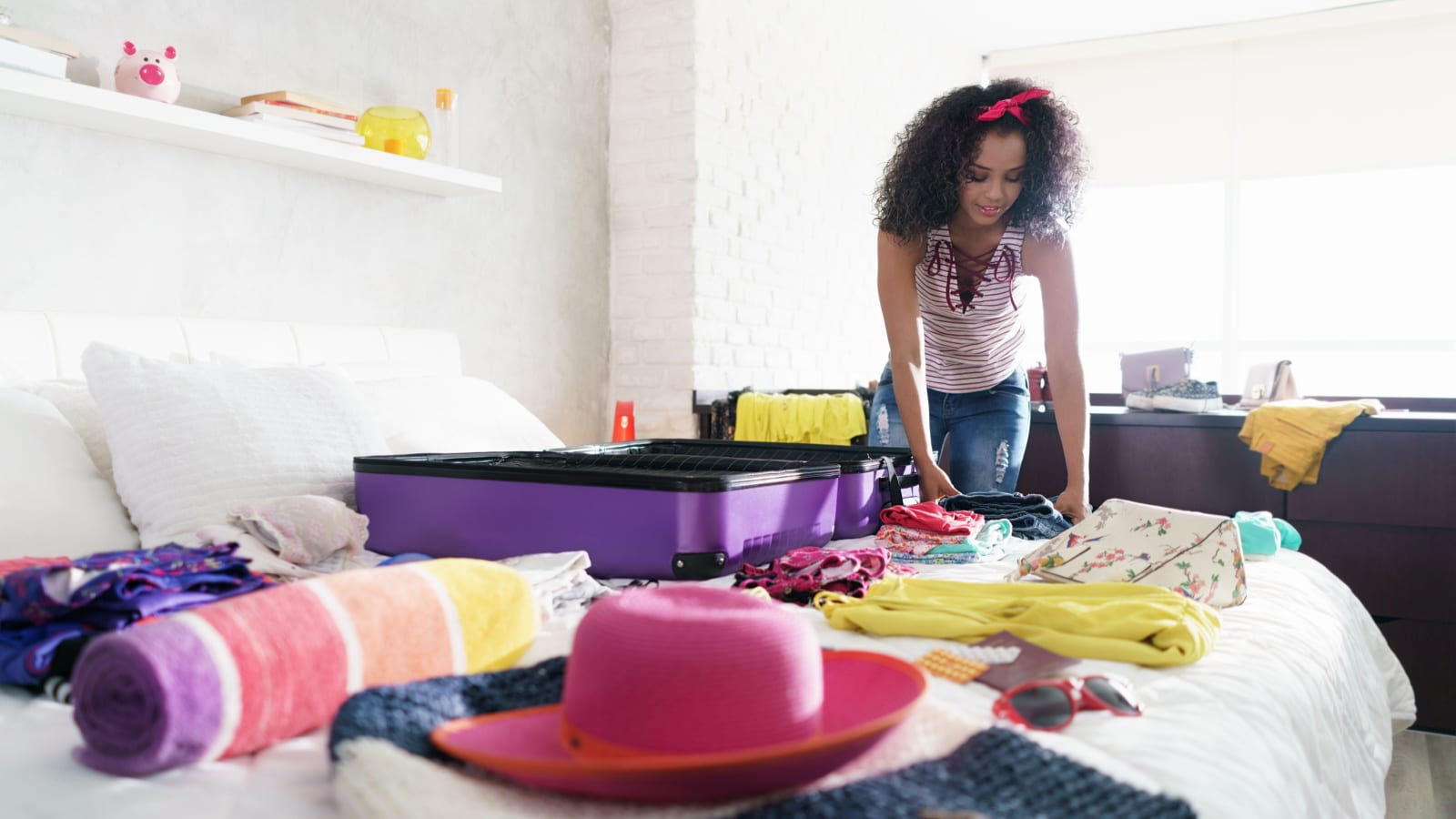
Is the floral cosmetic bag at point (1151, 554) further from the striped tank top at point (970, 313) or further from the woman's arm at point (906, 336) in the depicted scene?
the striped tank top at point (970, 313)

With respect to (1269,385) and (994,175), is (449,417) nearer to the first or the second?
(994,175)

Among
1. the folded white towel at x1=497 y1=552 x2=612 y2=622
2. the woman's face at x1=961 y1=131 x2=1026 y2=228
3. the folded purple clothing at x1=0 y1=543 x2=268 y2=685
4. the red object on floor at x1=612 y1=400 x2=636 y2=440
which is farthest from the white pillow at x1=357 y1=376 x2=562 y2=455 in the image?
the red object on floor at x1=612 y1=400 x2=636 y2=440

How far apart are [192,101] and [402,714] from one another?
2.15m

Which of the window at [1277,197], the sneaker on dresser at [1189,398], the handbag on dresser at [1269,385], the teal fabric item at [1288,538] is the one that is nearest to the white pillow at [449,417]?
the teal fabric item at [1288,538]

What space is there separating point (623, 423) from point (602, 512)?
2222 millimetres

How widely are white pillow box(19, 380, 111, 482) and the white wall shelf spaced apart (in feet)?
1.98

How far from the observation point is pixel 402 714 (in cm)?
71

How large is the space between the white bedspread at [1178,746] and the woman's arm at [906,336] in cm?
87

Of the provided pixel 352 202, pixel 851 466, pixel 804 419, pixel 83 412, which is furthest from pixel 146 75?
pixel 804 419

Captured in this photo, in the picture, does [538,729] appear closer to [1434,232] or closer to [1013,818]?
[1013,818]

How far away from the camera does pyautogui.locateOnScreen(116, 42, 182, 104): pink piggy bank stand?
83.0 inches

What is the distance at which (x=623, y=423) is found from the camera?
11.8 ft

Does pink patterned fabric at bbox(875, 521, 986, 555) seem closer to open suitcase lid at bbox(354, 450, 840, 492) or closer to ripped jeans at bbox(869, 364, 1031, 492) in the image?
open suitcase lid at bbox(354, 450, 840, 492)

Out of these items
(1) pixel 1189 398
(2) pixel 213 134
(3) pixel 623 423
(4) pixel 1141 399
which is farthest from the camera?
(3) pixel 623 423
